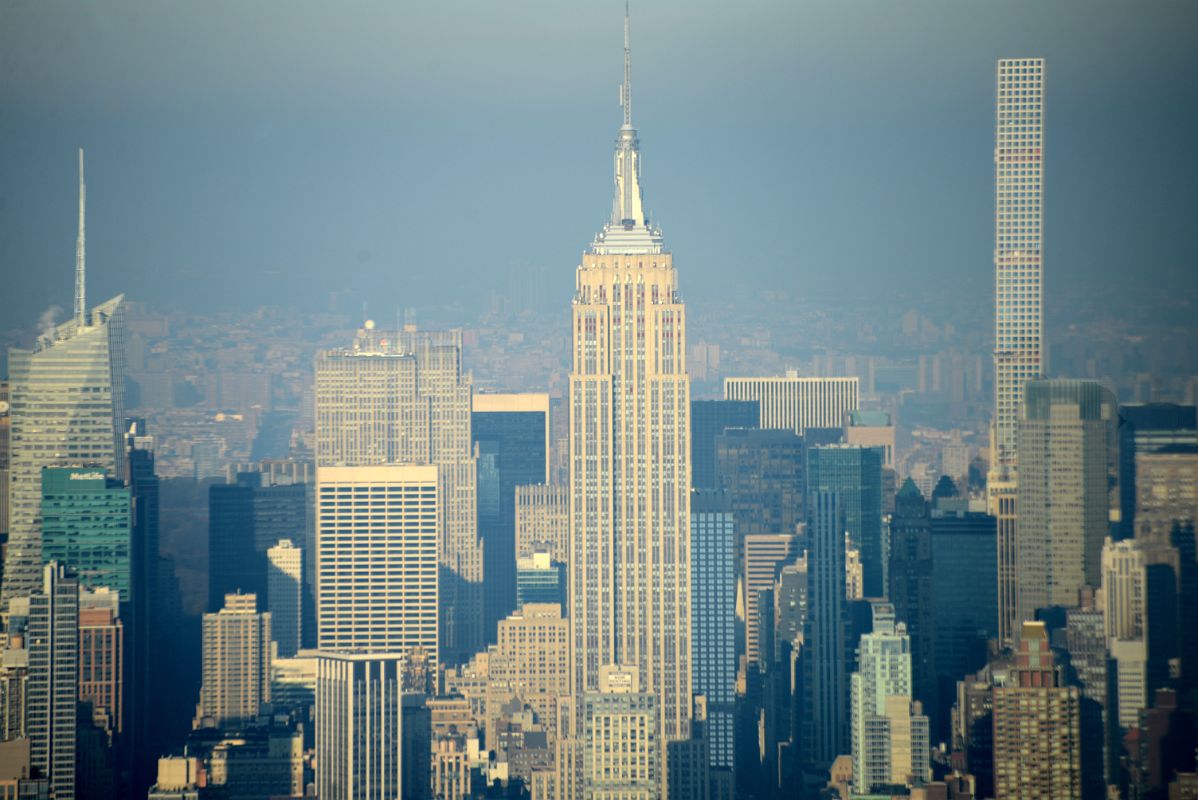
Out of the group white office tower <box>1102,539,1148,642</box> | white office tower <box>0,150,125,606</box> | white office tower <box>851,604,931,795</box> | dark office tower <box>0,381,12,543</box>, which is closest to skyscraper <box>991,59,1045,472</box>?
white office tower <box>1102,539,1148,642</box>

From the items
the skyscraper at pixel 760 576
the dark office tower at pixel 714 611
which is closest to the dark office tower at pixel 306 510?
the dark office tower at pixel 714 611

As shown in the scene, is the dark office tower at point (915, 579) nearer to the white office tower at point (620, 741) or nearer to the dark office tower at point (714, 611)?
the dark office tower at point (714, 611)

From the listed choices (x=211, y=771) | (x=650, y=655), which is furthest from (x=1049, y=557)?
(x=211, y=771)

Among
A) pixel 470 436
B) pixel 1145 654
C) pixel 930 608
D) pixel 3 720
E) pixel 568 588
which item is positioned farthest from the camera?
pixel 470 436

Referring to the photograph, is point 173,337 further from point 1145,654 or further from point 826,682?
point 1145,654

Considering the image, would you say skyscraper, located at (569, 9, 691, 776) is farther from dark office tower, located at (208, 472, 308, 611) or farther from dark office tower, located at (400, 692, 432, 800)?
dark office tower, located at (208, 472, 308, 611)

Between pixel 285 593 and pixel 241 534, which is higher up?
pixel 241 534

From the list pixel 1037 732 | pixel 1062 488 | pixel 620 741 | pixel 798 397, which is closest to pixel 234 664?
pixel 620 741

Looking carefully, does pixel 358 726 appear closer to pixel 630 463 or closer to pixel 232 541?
pixel 232 541
